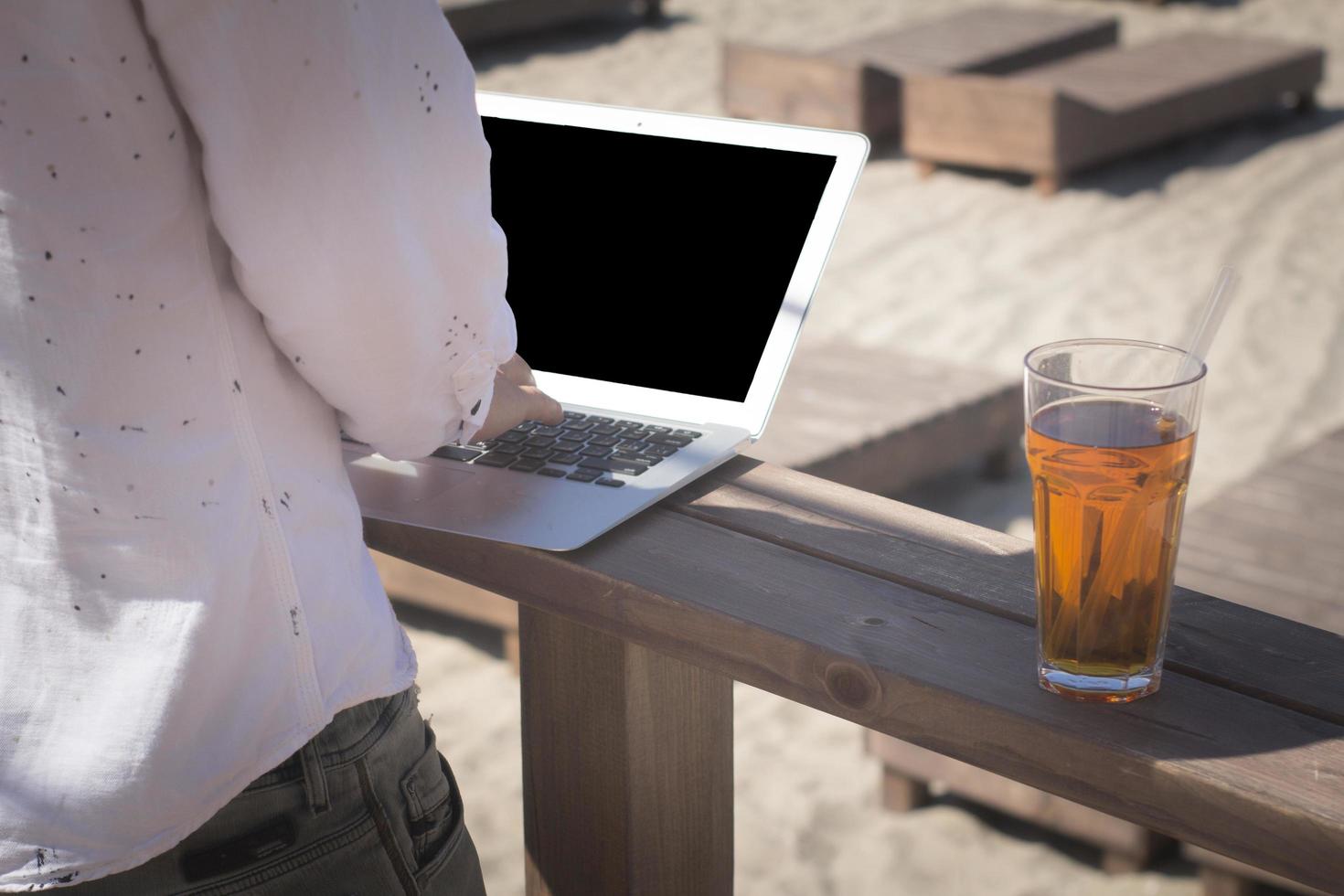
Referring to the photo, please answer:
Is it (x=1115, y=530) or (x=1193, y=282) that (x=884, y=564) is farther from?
(x=1193, y=282)

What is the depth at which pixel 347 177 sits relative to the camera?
2.61ft

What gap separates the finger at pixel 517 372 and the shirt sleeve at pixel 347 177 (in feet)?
0.78

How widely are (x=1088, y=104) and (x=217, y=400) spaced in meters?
5.53

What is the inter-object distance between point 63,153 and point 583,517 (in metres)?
0.45

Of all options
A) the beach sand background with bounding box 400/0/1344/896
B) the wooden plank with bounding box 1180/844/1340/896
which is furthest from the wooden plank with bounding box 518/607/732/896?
the beach sand background with bounding box 400/0/1344/896

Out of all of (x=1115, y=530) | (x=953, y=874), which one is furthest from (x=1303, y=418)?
(x=1115, y=530)

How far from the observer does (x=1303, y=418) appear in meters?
3.97

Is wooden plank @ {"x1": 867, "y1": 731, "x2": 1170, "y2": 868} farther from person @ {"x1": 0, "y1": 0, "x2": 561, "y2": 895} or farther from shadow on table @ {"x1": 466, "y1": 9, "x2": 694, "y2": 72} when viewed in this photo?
shadow on table @ {"x1": 466, "y1": 9, "x2": 694, "y2": 72}

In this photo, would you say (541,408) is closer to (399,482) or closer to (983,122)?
(399,482)

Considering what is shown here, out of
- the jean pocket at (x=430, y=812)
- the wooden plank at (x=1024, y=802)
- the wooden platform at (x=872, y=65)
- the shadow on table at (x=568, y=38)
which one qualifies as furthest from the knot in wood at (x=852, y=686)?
the shadow on table at (x=568, y=38)

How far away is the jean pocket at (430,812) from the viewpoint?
0.95 m

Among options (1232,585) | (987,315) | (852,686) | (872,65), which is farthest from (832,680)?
(872,65)

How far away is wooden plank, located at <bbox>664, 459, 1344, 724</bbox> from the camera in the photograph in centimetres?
88

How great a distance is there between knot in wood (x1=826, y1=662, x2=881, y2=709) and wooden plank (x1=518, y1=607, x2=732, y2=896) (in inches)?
11.0
